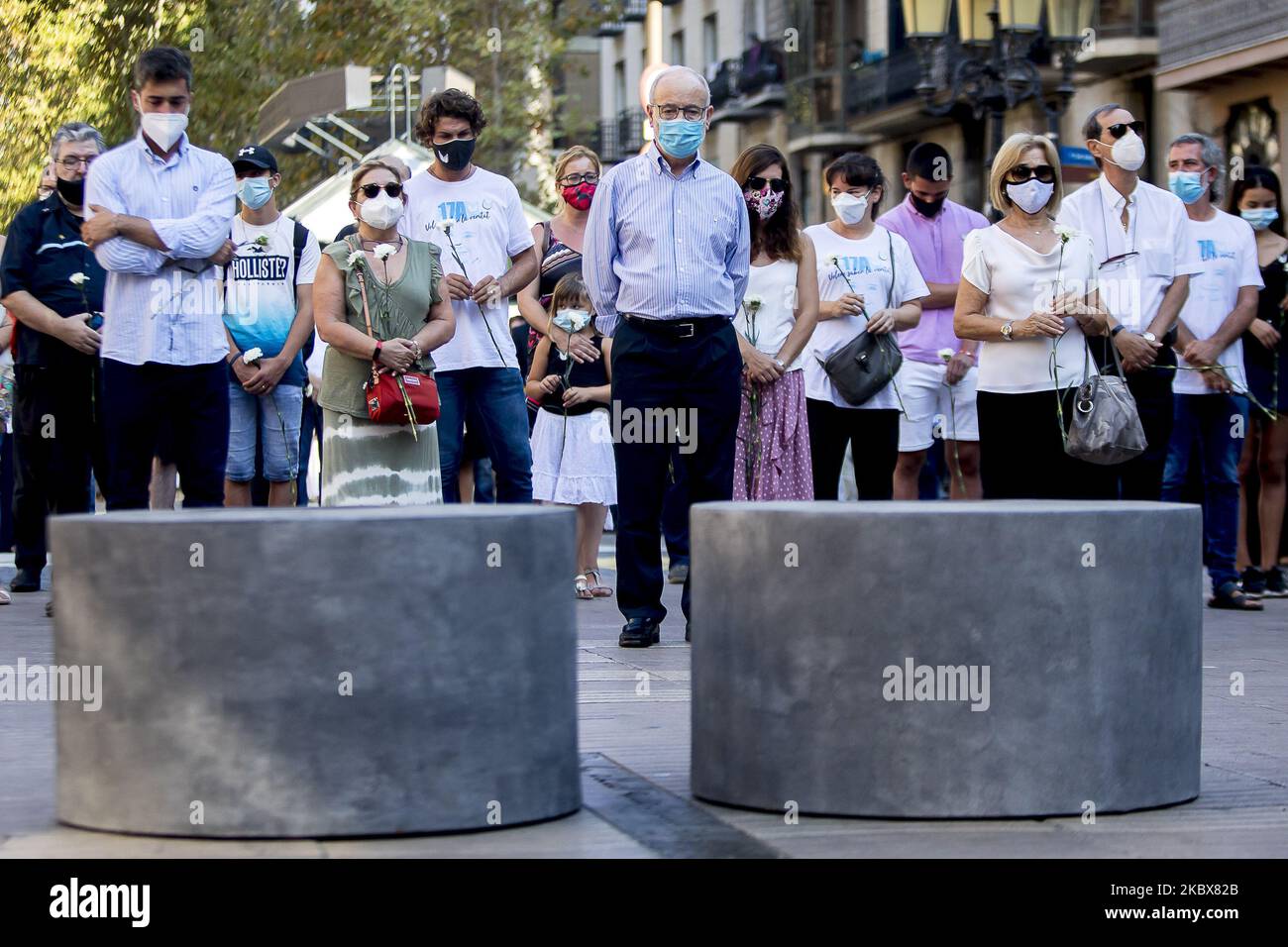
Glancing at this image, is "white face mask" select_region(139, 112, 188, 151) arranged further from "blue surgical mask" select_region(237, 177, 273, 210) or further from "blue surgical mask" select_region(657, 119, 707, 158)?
"blue surgical mask" select_region(657, 119, 707, 158)

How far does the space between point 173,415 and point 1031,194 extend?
353 cm

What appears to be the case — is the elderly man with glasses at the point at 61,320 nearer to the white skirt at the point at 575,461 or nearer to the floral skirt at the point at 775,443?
the white skirt at the point at 575,461

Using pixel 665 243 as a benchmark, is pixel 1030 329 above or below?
below

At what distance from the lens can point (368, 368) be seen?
862 centimetres

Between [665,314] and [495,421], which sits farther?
[495,421]

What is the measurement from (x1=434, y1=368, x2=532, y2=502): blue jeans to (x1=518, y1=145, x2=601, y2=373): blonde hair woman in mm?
1005

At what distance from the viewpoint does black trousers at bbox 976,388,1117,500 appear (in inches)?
337

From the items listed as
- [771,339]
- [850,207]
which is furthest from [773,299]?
[850,207]

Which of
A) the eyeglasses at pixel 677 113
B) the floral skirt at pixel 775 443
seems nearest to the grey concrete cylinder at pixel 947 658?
the eyeglasses at pixel 677 113

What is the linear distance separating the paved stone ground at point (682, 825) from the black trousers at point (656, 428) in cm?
158

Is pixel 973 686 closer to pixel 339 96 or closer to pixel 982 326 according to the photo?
pixel 982 326

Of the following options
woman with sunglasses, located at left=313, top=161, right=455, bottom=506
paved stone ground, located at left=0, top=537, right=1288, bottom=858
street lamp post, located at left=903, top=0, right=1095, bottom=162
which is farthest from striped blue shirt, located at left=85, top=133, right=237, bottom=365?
street lamp post, located at left=903, top=0, right=1095, bottom=162

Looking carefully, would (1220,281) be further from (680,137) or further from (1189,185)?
(680,137)
